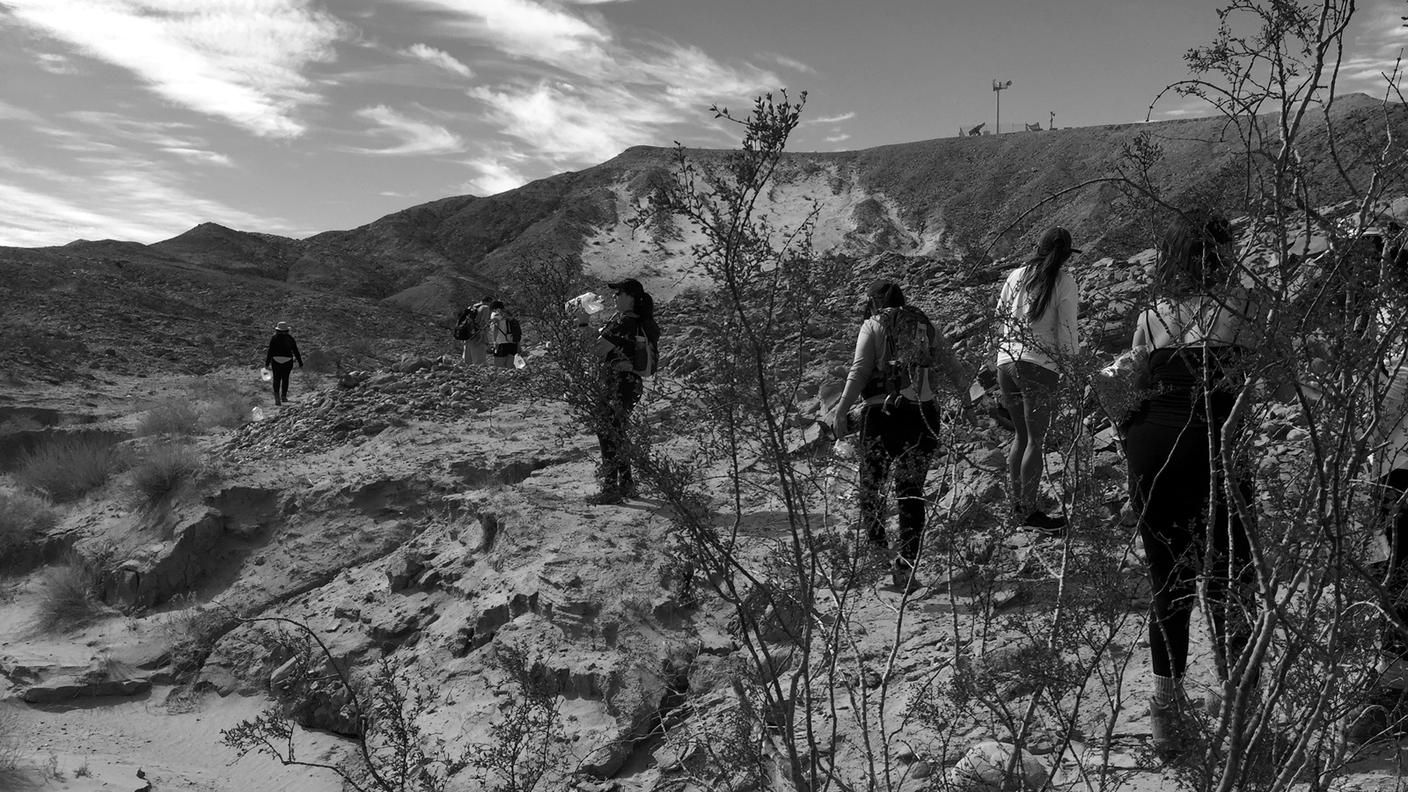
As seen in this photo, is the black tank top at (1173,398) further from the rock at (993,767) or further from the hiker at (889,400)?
the hiker at (889,400)

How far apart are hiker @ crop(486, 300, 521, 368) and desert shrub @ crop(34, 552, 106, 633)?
4622mm

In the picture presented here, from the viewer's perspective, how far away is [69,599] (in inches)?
298

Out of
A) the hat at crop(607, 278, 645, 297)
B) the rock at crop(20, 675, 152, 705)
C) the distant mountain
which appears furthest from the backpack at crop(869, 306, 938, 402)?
the distant mountain

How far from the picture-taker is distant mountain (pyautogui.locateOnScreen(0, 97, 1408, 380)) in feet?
103

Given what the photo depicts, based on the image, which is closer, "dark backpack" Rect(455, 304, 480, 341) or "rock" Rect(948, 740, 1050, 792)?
"rock" Rect(948, 740, 1050, 792)

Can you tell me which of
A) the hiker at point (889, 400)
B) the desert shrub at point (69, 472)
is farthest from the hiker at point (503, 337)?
the hiker at point (889, 400)

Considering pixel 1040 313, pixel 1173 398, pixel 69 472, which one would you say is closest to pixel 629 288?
pixel 1040 313

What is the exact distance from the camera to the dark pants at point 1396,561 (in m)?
1.85

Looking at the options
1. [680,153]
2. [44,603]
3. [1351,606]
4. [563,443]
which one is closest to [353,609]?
[563,443]

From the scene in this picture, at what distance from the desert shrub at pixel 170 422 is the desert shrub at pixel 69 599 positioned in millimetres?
5160

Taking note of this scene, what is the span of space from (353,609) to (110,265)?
3363cm

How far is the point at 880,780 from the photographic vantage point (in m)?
3.46

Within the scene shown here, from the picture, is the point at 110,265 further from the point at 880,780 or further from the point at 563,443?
the point at 880,780

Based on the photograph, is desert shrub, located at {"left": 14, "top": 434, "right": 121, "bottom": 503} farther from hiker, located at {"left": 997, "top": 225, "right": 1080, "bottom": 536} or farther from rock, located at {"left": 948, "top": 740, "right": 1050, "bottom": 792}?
rock, located at {"left": 948, "top": 740, "right": 1050, "bottom": 792}
